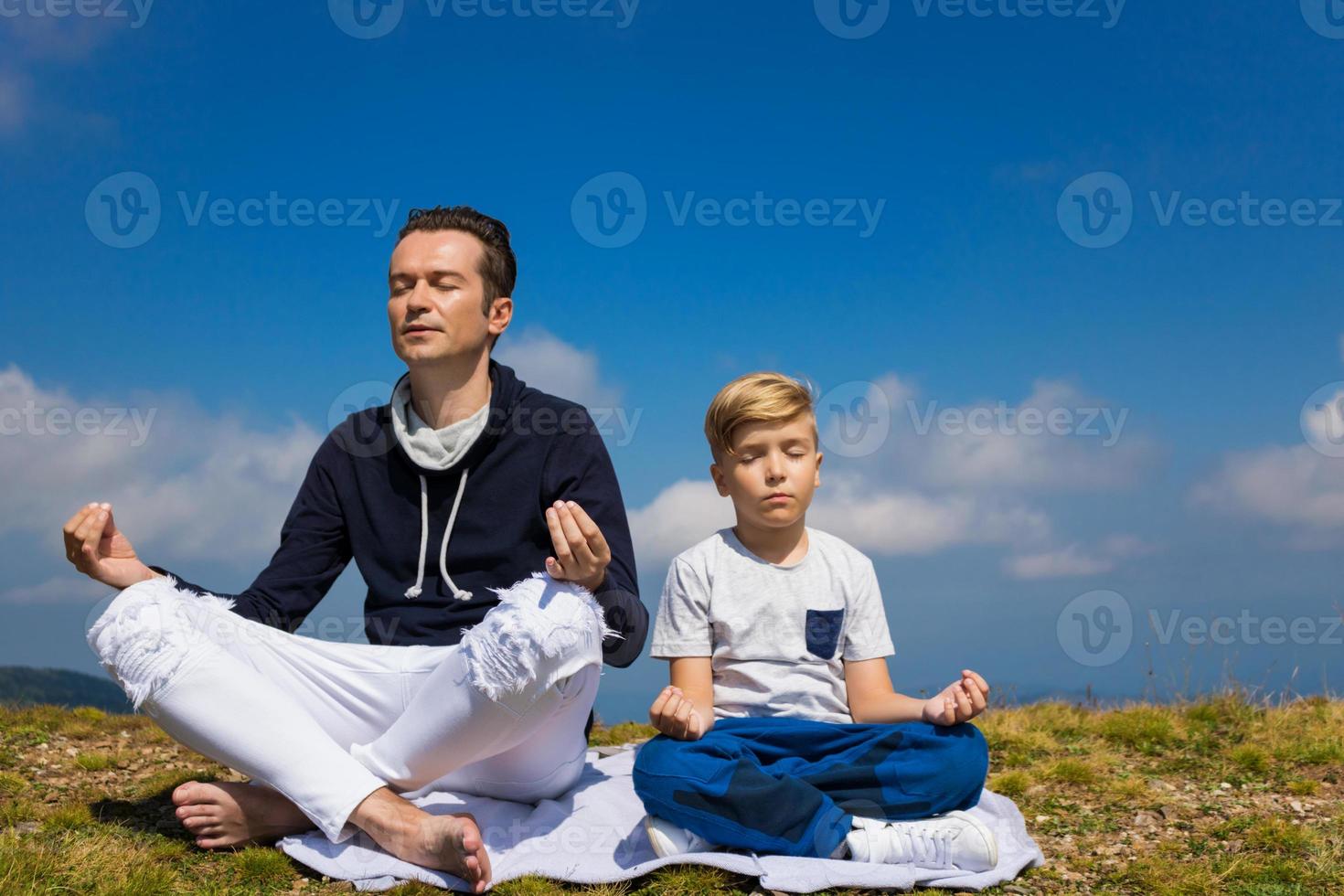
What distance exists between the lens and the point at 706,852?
397 centimetres

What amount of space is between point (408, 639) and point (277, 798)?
80 cm

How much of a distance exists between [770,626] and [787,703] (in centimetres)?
32

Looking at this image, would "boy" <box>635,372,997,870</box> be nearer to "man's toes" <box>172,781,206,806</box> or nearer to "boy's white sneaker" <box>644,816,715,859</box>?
"boy's white sneaker" <box>644,816,715,859</box>

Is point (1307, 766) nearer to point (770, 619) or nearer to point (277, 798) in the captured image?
point (770, 619)

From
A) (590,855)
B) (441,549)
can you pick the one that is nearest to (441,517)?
(441,549)

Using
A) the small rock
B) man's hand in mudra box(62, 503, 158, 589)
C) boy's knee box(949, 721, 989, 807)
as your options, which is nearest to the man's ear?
man's hand in mudra box(62, 503, 158, 589)

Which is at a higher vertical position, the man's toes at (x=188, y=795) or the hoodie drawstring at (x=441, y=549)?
the hoodie drawstring at (x=441, y=549)

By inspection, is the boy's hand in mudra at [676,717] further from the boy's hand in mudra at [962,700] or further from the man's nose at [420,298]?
the man's nose at [420,298]

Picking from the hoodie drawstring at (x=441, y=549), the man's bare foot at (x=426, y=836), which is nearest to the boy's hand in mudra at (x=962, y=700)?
the man's bare foot at (x=426, y=836)

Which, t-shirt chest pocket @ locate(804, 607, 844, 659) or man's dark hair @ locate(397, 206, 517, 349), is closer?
t-shirt chest pocket @ locate(804, 607, 844, 659)

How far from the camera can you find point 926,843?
161 inches

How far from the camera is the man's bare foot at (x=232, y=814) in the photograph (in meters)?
4.22

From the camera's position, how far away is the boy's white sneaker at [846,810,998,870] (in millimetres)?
4031

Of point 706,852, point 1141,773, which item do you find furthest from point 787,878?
point 1141,773
